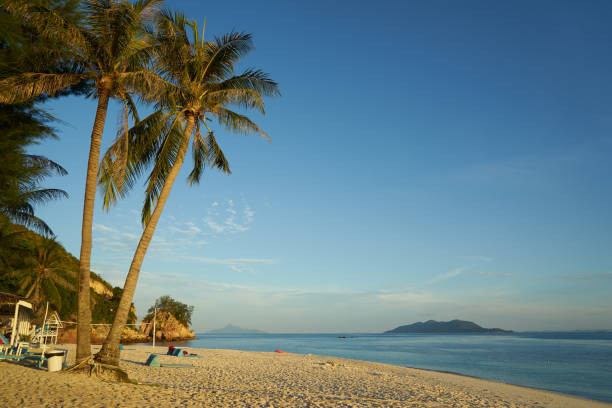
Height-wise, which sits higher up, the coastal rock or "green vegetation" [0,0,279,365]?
"green vegetation" [0,0,279,365]

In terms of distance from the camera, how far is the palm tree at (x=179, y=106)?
1096cm

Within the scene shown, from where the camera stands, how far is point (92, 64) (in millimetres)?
9984

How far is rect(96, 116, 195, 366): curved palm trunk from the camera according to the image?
9.64 meters

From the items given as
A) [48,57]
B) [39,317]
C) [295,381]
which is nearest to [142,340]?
[39,317]

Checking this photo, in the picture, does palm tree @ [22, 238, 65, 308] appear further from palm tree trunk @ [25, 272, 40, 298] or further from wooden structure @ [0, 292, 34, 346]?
wooden structure @ [0, 292, 34, 346]

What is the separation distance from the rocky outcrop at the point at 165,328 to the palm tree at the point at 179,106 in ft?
181

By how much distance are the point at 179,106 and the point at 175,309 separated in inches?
2592

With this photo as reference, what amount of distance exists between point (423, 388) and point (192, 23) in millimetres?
14472

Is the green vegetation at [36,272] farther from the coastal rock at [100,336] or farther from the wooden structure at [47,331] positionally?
the coastal rock at [100,336]

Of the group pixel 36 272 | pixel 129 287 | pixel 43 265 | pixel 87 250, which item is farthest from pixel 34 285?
pixel 129 287

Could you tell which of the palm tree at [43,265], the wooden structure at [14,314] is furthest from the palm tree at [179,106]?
the palm tree at [43,265]

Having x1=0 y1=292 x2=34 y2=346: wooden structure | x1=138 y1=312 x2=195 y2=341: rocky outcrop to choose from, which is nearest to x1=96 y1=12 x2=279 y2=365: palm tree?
x1=0 y1=292 x2=34 y2=346: wooden structure

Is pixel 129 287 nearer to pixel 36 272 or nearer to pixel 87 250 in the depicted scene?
pixel 87 250

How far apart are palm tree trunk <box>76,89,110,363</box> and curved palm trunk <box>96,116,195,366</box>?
Result: 500mm
